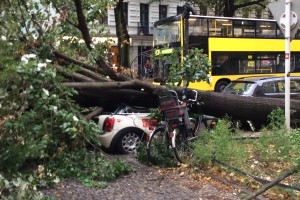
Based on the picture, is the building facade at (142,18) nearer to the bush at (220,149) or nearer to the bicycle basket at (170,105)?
the bicycle basket at (170,105)

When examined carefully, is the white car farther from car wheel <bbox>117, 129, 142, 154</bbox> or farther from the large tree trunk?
the large tree trunk

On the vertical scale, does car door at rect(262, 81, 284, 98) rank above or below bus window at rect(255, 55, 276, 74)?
below

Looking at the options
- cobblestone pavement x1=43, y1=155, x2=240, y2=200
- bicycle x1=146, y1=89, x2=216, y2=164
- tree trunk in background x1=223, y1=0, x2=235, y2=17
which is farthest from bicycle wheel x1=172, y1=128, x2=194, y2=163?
tree trunk in background x1=223, y1=0, x2=235, y2=17

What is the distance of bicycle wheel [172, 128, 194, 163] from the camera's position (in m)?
7.64

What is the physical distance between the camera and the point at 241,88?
1405 cm

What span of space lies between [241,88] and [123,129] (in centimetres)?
602

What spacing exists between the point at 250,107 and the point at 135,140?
8.24ft

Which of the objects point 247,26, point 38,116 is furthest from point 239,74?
point 38,116

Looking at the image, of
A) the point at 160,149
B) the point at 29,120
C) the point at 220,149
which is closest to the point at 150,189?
the point at 220,149

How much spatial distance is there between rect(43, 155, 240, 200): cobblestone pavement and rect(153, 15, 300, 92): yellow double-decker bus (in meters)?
15.9

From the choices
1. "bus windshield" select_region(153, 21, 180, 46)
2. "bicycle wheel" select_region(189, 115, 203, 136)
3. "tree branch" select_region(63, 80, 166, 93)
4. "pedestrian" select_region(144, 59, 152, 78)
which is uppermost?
A: "bus windshield" select_region(153, 21, 180, 46)

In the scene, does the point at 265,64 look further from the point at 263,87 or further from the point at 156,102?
the point at 156,102

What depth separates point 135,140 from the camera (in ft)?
30.3

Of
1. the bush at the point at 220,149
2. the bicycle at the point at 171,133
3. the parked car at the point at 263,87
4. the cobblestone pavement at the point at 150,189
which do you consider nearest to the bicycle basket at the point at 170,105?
the bicycle at the point at 171,133
